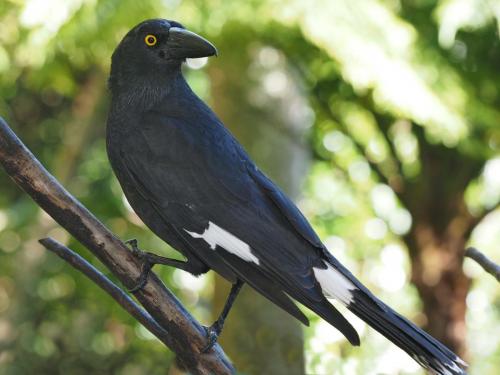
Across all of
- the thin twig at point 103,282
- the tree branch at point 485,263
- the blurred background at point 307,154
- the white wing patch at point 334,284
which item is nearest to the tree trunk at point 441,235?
the blurred background at point 307,154

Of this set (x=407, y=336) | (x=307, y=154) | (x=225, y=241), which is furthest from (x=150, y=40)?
(x=307, y=154)

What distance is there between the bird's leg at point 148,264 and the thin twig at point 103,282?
9 cm

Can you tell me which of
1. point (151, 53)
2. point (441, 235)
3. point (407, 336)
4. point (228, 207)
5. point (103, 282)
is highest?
point (441, 235)

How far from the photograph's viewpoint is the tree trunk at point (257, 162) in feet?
12.7

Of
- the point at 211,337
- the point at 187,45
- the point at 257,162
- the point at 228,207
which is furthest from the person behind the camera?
the point at 257,162

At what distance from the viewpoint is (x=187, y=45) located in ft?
8.73

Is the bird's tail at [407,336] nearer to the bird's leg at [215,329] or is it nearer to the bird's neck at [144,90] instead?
the bird's leg at [215,329]

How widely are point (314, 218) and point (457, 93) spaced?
78.9 inches

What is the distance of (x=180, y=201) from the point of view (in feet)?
8.04

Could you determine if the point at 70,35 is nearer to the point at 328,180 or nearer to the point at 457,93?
the point at 457,93

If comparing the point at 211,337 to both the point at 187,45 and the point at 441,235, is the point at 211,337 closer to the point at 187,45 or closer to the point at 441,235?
the point at 187,45

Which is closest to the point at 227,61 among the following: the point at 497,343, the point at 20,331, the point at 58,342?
the point at 20,331

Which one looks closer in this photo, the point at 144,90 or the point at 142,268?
the point at 142,268

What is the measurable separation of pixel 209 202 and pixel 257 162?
187 cm
